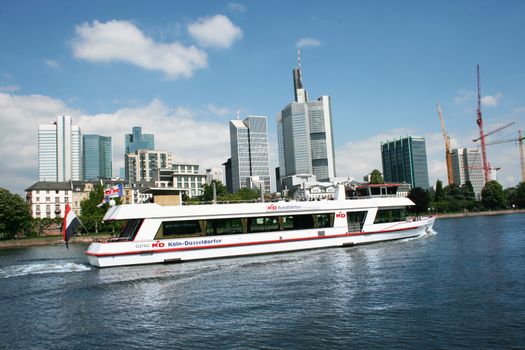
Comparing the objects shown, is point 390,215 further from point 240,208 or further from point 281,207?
point 240,208

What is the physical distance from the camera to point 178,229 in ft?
99.3

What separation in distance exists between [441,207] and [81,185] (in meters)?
110

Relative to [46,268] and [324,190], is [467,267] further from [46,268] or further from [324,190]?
[324,190]

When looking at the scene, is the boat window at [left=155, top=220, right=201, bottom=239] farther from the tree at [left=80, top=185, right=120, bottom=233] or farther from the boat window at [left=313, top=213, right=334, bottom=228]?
the tree at [left=80, top=185, right=120, bottom=233]

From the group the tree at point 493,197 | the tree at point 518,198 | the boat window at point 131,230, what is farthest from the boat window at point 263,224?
the tree at point 518,198

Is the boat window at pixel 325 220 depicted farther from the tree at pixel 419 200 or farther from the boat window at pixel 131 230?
the tree at pixel 419 200

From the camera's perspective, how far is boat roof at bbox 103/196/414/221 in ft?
95.6

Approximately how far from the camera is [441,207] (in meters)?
127

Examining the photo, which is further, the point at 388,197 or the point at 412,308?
the point at 388,197

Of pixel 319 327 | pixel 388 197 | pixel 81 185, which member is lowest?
pixel 319 327

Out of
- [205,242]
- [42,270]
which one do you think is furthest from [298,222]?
[42,270]

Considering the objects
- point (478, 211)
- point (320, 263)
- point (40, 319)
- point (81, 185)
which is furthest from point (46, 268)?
point (478, 211)

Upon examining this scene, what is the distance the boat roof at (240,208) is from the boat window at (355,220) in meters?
0.50

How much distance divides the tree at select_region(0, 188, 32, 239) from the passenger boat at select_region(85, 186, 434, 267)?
188 feet
